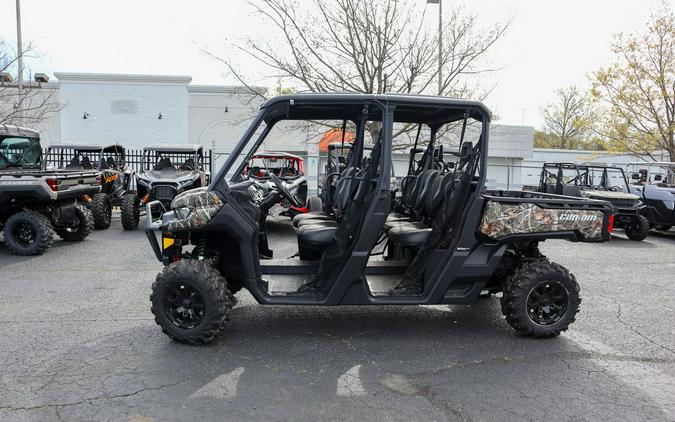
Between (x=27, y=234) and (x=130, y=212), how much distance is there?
117 inches

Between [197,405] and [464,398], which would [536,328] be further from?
[197,405]

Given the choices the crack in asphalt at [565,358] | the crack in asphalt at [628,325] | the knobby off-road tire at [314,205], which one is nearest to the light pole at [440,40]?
the knobby off-road tire at [314,205]

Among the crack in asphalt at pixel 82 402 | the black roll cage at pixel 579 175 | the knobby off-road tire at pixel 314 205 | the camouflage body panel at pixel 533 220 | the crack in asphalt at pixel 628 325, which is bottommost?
the crack in asphalt at pixel 82 402

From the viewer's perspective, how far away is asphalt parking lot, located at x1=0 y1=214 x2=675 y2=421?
344 centimetres

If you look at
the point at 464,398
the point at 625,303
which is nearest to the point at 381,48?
the point at 625,303

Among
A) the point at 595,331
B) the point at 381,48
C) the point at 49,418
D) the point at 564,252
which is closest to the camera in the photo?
the point at 49,418

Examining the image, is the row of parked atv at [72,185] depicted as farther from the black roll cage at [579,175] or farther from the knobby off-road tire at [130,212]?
the black roll cage at [579,175]

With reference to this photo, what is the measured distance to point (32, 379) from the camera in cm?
377

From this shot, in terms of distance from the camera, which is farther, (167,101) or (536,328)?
(167,101)

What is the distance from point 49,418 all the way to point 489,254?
141 inches

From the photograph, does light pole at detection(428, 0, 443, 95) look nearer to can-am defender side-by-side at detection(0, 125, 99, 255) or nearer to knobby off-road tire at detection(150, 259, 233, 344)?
can-am defender side-by-side at detection(0, 125, 99, 255)

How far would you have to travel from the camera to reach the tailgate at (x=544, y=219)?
4.61 metres

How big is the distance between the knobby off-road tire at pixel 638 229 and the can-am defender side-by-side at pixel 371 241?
8.60m

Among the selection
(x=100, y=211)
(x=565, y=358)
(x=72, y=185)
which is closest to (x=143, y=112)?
(x=100, y=211)
